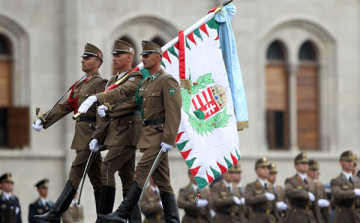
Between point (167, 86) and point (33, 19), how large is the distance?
33.7ft

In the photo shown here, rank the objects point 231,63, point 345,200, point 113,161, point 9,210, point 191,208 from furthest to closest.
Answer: point 191,208 < point 345,200 < point 9,210 < point 231,63 < point 113,161

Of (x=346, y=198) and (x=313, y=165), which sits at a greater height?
(x=313, y=165)

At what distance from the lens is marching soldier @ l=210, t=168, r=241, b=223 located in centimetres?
1352

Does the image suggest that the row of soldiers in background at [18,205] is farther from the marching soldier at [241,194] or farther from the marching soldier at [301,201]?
the marching soldier at [301,201]

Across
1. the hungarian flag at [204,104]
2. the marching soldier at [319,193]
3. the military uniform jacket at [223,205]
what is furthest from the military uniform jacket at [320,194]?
the hungarian flag at [204,104]

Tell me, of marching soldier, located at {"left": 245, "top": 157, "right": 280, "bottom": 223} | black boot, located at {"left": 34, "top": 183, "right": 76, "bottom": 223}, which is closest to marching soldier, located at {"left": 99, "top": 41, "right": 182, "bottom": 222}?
black boot, located at {"left": 34, "top": 183, "right": 76, "bottom": 223}

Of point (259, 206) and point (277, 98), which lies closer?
point (259, 206)

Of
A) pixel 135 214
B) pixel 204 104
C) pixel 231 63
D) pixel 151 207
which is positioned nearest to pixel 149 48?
pixel 204 104

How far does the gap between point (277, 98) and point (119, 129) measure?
11.1 m

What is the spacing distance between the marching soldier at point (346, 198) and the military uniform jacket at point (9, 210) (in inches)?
210

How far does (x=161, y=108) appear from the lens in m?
8.10

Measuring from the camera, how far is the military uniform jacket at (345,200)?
499 inches

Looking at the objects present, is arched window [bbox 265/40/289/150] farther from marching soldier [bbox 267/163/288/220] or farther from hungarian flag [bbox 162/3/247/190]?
hungarian flag [bbox 162/3/247/190]

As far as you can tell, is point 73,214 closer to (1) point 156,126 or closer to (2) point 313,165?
(2) point 313,165
